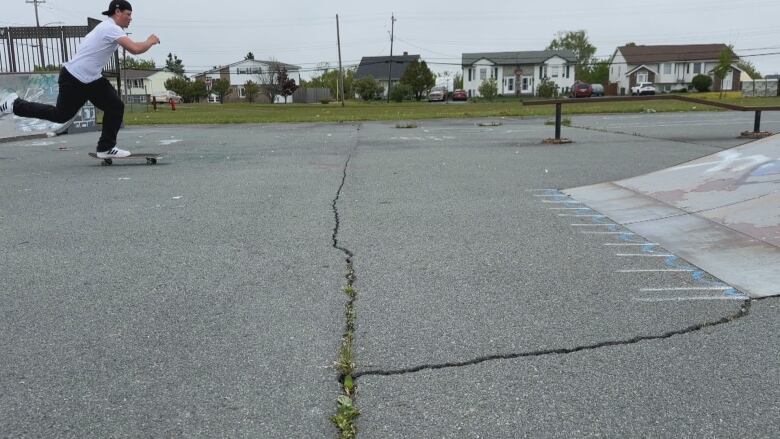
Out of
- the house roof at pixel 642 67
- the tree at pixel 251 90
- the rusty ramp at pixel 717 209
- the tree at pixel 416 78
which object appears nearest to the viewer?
the rusty ramp at pixel 717 209

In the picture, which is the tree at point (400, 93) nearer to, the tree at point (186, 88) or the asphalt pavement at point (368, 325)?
the tree at point (186, 88)

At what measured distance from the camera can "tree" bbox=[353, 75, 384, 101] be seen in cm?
8812

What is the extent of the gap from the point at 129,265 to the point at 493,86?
71.6m

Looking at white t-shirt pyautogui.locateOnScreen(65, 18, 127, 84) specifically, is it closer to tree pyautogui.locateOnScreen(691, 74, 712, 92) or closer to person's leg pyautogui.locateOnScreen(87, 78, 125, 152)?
person's leg pyautogui.locateOnScreen(87, 78, 125, 152)

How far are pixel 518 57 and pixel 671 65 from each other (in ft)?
79.4

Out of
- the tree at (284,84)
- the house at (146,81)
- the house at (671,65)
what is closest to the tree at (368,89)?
the tree at (284,84)

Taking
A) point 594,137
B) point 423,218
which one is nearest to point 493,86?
point 594,137

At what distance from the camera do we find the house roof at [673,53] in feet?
321

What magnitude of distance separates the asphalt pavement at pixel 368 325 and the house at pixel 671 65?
9933cm

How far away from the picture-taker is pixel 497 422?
2.26 m

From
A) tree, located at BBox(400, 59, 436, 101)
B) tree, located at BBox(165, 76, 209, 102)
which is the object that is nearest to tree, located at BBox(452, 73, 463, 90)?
tree, located at BBox(400, 59, 436, 101)

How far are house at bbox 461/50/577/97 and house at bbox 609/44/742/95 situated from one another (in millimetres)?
7642

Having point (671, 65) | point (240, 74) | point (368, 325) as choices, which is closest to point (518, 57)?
point (671, 65)

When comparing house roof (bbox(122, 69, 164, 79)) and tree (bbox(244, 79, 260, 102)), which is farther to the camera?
house roof (bbox(122, 69, 164, 79))
